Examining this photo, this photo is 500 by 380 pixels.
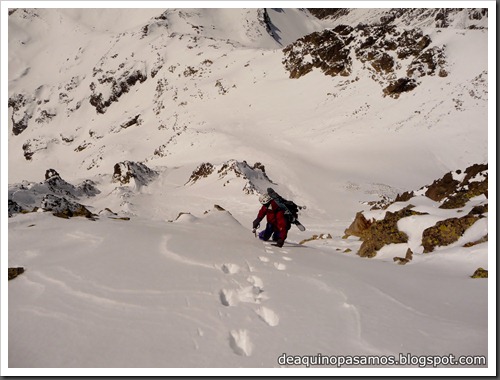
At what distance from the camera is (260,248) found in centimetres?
648

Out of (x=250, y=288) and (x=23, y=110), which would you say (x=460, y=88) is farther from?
(x=23, y=110)

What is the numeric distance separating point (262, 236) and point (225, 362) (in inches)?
179

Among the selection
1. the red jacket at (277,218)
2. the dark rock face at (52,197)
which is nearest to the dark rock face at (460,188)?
the red jacket at (277,218)

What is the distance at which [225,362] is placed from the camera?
119 inches

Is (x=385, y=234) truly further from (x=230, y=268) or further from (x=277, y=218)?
(x=230, y=268)

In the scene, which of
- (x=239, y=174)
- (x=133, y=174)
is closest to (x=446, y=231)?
(x=239, y=174)

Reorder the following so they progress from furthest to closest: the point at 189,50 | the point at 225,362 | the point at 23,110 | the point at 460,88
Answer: the point at 23,110 → the point at 189,50 → the point at 460,88 → the point at 225,362

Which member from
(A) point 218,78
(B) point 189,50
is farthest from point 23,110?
(A) point 218,78

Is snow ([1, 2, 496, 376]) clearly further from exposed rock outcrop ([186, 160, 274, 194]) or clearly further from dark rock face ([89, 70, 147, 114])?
dark rock face ([89, 70, 147, 114])

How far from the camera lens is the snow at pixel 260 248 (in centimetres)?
321

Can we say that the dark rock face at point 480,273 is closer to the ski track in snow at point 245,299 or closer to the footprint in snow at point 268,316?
the ski track in snow at point 245,299

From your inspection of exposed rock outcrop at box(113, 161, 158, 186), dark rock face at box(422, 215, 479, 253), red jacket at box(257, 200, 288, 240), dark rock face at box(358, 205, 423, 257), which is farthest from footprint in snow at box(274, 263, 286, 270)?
exposed rock outcrop at box(113, 161, 158, 186)

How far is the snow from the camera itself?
321 cm

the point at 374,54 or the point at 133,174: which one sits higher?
the point at 374,54
